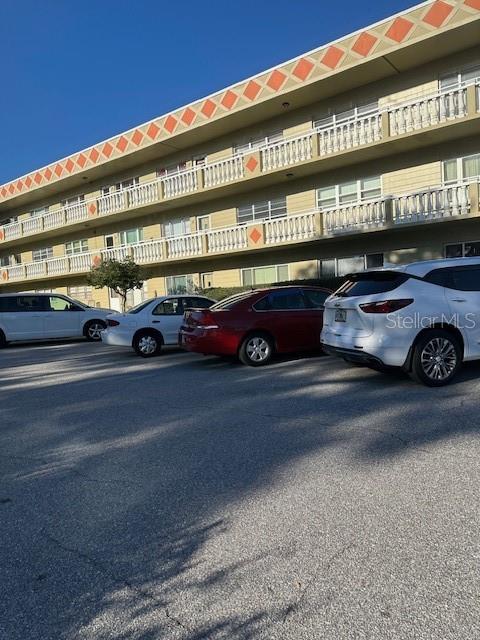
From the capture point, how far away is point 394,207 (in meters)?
15.5

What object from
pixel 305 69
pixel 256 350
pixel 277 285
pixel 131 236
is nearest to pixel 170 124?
pixel 131 236

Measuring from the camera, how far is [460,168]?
15.2 metres

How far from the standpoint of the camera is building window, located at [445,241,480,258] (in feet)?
50.0

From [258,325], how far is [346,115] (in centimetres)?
1166

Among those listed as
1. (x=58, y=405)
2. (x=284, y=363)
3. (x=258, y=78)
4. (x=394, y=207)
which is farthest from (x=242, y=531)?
(x=258, y=78)

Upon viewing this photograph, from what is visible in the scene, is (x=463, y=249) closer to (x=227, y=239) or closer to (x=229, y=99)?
(x=227, y=239)

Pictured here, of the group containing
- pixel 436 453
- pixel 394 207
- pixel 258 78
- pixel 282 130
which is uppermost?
pixel 258 78

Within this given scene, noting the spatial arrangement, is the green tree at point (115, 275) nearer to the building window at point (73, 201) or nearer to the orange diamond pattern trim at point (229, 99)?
A: the orange diamond pattern trim at point (229, 99)

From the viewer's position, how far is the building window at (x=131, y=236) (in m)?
25.7

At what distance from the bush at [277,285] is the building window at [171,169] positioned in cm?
630

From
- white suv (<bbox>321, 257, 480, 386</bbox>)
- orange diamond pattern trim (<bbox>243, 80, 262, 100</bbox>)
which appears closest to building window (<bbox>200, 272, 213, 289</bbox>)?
orange diamond pattern trim (<bbox>243, 80, 262, 100</bbox>)

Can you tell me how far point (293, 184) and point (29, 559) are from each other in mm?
18013

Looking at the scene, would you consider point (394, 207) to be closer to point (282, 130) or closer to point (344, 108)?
point (344, 108)

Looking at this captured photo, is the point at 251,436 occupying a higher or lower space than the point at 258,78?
lower
